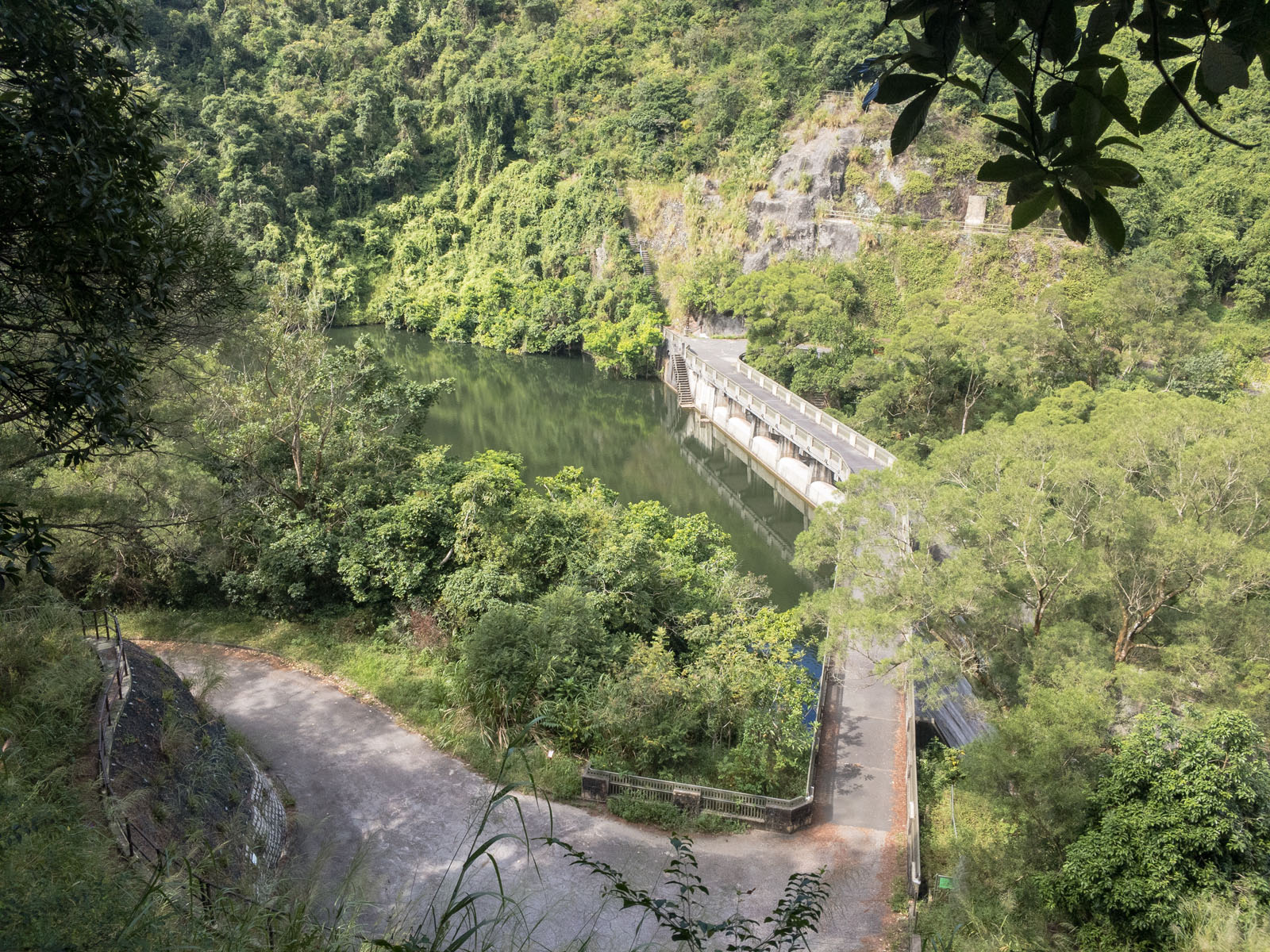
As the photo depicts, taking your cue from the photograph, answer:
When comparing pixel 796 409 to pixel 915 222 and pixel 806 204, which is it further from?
pixel 806 204

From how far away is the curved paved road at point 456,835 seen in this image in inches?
285

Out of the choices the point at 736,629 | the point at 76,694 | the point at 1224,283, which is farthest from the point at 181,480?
the point at 1224,283

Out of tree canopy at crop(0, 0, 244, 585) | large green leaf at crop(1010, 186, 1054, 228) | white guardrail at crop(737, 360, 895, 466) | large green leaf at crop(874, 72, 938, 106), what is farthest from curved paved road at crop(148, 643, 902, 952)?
white guardrail at crop(737, 360, 895, 466)

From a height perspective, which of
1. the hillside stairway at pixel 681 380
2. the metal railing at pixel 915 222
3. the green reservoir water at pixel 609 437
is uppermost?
the metal railing at pixel 915 222

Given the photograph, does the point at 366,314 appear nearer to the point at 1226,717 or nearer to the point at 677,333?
the point at 677,333

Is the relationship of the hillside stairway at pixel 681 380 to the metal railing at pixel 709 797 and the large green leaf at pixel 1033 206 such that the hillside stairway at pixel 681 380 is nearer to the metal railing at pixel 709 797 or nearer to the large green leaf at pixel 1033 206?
the metal railing at pixel 709 797

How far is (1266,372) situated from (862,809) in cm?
2132

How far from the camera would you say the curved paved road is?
23.7 ft

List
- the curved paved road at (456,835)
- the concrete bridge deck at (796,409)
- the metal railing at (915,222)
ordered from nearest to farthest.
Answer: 1. the curved paved road at (456,835)
2. the concrete bridge deck at (796,409)
3. the metal railing at (915,222)

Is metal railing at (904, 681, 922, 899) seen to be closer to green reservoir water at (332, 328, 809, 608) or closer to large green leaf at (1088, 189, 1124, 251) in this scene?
green reservoir water at (332, 328, 809, 608)

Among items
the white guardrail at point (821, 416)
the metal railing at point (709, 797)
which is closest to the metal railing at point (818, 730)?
Result: the metal railing at point (709, 797)

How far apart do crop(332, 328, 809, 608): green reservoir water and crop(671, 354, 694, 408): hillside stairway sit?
16.2 inches

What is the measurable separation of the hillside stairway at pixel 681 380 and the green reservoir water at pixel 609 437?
0.41m

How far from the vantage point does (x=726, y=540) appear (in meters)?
15.2
